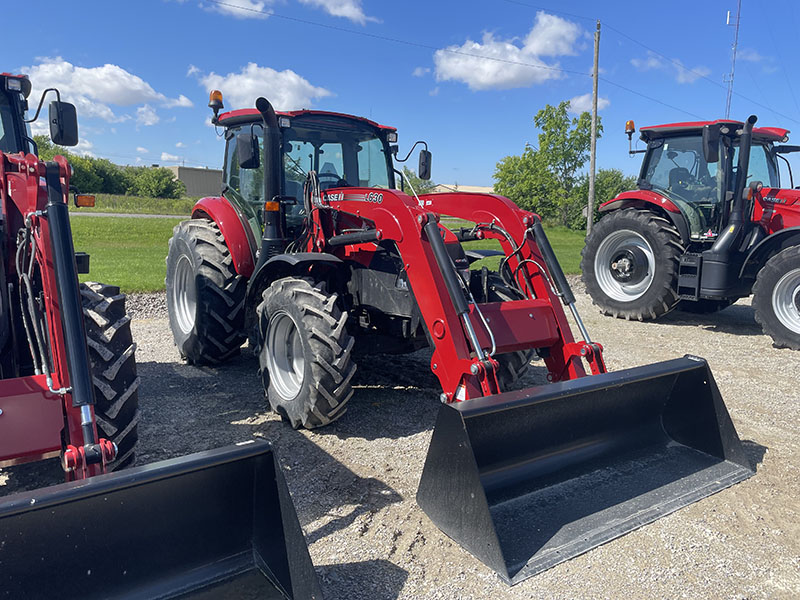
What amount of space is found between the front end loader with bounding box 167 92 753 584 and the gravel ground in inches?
5.1

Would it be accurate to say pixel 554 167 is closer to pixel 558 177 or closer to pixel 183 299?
pixel 558 177

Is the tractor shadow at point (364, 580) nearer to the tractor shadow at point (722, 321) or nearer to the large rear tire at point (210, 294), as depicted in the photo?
the large rear tire at point (210, 294)

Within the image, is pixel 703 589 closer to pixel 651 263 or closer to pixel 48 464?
pixel 48 464

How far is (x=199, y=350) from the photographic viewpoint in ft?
18.6

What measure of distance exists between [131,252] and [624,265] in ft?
37.4

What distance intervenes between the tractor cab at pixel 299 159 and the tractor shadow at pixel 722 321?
540cm

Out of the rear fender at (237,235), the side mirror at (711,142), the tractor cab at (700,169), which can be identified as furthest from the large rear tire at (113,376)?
the tractor cab at (700,169)

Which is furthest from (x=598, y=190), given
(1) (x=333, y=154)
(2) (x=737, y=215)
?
(1) (x=333, y=154)

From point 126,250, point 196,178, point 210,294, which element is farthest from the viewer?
point 196,178

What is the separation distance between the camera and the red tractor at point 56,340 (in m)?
2.58

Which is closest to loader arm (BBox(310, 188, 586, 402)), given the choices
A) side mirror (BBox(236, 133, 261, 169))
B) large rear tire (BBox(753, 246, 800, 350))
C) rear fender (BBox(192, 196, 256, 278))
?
side mirror (BBox(236, 133, 261, 169))

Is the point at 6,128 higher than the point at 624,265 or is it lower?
higher

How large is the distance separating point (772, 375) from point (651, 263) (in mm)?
2769

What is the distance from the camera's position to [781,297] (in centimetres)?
724
